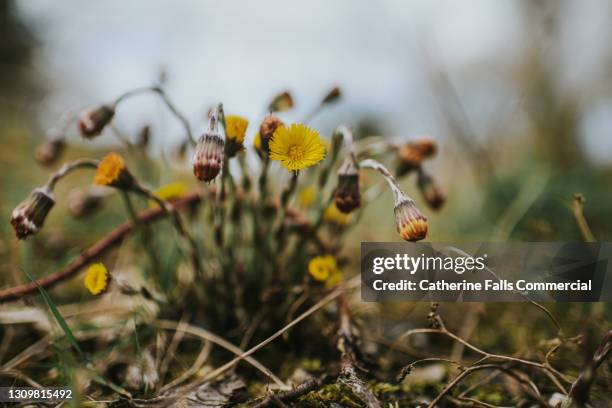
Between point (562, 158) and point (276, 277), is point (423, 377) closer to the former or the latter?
point (276, 277)

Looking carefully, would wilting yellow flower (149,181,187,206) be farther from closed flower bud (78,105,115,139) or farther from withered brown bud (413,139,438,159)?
withered brown bud (413,139,438,159)

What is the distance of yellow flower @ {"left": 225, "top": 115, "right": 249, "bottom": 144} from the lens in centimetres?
93

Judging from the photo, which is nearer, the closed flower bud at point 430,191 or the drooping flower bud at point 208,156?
the drooping flower bud at point 208,156

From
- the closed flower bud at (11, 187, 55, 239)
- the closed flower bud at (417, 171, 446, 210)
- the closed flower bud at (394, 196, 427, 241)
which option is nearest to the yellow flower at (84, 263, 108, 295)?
the closed flower bud at (11, 187, 55, 239)

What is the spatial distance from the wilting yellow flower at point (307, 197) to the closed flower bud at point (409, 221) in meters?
0.47

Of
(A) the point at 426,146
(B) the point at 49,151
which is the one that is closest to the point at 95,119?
(B) the point at 49,151

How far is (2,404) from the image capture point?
Result: 2.74ft

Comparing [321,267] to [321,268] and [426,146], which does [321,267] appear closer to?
[321,268]

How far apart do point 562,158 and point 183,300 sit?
4.34 metres

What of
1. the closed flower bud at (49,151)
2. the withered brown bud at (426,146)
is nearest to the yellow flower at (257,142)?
the withered brown bud at (426,146)

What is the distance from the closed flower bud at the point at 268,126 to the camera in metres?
0.92

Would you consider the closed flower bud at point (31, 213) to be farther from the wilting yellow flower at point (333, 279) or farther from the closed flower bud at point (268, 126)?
the wilting yellow flower at point (333, 279)

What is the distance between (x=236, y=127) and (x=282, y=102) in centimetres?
23

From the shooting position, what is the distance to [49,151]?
48.7 inches
